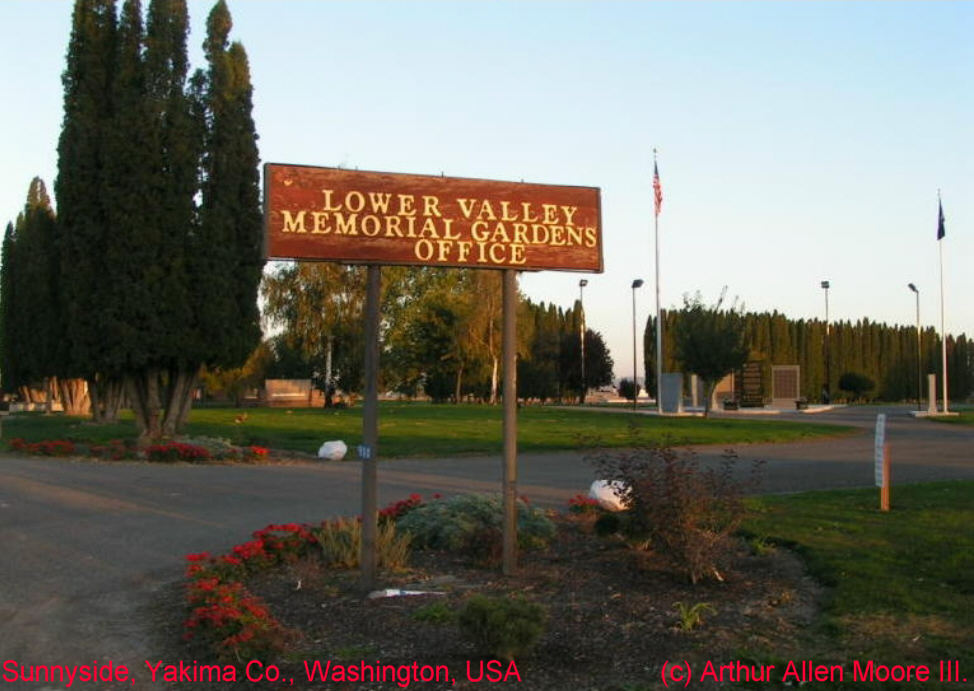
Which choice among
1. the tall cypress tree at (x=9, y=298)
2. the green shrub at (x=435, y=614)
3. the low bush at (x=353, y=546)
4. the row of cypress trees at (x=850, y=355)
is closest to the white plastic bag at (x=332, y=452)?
the low bush at (x=353, y=546)

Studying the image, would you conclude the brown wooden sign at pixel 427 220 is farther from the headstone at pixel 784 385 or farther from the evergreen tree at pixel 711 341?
the headstone at pixel 784 385

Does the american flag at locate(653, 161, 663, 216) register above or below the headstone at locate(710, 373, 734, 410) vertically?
above

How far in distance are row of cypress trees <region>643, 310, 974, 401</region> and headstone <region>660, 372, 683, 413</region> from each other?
35287 mm

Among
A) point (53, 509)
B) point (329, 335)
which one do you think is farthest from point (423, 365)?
point (53, 509)

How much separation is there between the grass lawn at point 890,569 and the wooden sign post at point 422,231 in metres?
2.85

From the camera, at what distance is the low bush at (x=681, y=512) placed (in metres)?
7.83

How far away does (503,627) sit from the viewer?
233 inches

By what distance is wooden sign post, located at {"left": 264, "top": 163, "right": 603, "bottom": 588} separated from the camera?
8406 millimetres

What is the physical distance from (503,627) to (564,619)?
1.29 meters

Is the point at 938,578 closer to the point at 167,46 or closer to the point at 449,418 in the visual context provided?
the point at 167,46

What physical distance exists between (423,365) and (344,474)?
49.0m

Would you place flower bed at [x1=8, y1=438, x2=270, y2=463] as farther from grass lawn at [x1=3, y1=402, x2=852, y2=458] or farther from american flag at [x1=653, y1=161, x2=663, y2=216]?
american flag at [x1=653, y1=161, x2=663, y2=216]

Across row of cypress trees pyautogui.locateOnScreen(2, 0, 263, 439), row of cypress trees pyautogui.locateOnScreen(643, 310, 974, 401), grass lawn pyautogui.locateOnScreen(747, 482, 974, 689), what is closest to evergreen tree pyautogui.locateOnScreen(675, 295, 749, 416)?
row of cypress trees pyautogui.locateOnScreen(2, 0, 263, 439)

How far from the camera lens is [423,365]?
67625 mm
